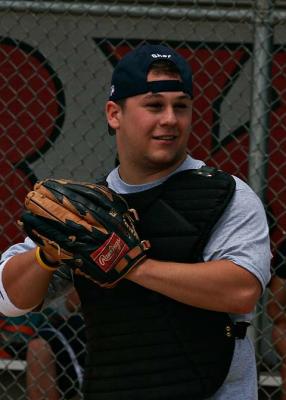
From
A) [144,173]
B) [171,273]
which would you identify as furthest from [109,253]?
[144,173]

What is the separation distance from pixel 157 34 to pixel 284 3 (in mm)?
708

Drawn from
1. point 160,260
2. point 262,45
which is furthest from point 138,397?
point 262,45

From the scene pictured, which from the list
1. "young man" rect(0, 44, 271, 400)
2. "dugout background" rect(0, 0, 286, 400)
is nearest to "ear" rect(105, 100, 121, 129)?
"young man" rect(0, 44, 271, 400)

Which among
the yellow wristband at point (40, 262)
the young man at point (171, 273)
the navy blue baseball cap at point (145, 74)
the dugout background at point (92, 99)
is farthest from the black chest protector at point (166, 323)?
the dugout background at point (92, 99)

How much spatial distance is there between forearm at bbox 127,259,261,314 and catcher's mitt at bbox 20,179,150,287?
0.21 feet

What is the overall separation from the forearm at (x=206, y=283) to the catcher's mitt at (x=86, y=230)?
6 cm

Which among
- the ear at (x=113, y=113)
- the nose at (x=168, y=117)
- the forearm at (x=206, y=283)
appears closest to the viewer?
the forearm at (x=206, y=283)

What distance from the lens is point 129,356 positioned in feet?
6.78

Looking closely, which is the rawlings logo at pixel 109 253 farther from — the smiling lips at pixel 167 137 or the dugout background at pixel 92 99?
the dugout background at pixel 92 99

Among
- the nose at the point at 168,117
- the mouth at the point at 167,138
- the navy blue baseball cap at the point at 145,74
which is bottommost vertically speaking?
the mouth at the point at 167,138

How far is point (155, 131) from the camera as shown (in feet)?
6.77

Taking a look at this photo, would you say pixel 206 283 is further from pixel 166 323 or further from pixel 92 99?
pixel 92 99

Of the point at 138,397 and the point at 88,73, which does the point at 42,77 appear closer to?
the point at 88,73

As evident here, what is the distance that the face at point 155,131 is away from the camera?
2053mm
